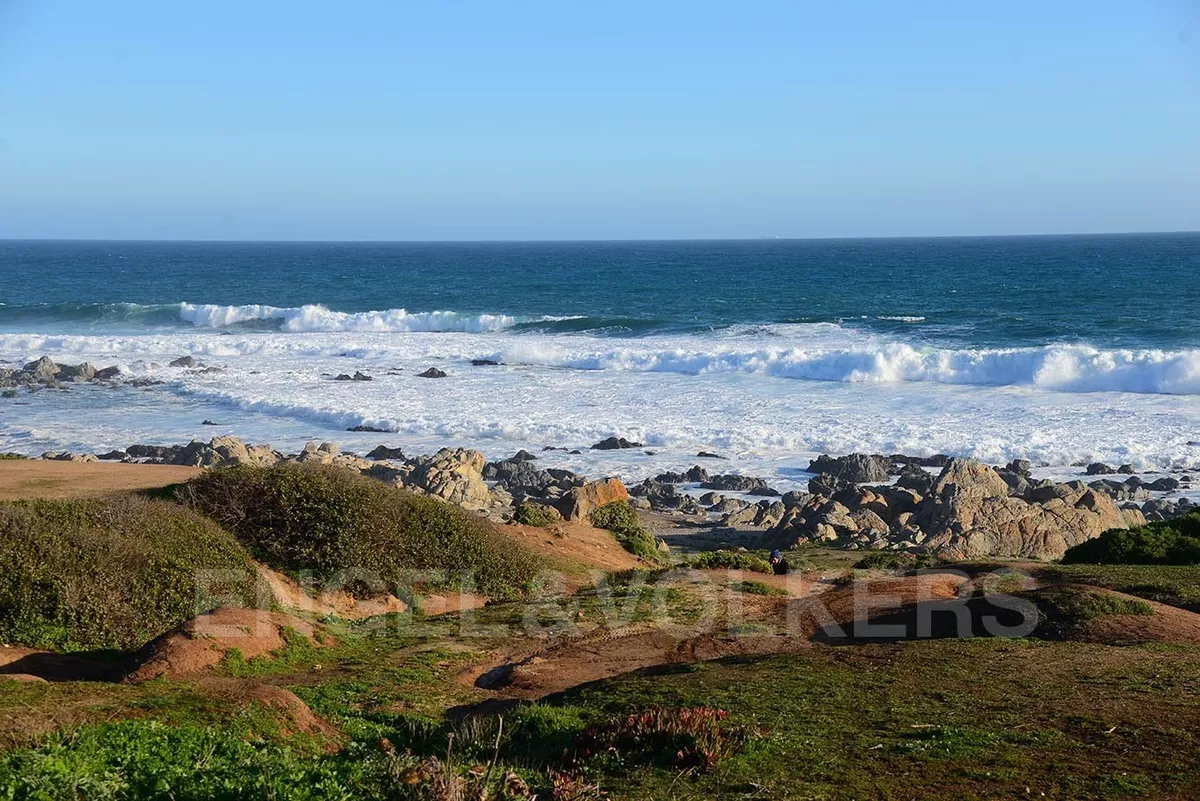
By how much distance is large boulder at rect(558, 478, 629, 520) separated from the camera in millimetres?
21125

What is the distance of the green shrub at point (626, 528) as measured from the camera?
19219 millimetres

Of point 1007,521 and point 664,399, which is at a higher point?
point 664,399

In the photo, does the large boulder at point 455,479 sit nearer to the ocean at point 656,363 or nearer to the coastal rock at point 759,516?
the ocean at point 656,363

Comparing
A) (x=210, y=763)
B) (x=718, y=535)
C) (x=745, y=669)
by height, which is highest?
(x=210, y=763)

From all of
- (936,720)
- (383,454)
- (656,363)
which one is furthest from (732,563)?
(656,363)

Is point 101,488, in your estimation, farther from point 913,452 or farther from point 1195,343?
point 1195,343

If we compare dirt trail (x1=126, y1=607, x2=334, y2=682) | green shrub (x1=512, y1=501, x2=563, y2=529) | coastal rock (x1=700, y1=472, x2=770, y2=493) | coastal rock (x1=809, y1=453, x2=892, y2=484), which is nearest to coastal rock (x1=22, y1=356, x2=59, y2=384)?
coastal rock (x1=700, y1=472, x2=770, y2=493)

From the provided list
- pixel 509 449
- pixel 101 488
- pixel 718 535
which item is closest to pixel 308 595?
pixel 101 488

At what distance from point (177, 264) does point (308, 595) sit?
122 m

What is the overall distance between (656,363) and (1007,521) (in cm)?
2781

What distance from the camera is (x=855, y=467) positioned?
87.9 ft

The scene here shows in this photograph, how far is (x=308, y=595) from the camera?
1443 cm

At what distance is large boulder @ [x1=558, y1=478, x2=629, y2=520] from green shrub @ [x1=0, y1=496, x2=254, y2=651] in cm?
794

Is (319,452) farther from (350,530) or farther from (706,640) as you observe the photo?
(706,640)
